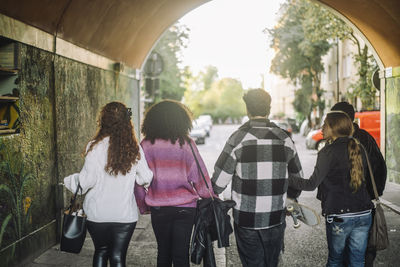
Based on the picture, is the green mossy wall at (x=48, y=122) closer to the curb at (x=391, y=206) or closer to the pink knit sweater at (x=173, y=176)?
the pink knit sweater at (x=173, y=176)

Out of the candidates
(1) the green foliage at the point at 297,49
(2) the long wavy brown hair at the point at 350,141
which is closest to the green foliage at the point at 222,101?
(1) the green foliage at the point at 297,49

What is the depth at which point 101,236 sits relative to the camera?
10.9ft

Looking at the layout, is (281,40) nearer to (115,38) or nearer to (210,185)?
(115,38)

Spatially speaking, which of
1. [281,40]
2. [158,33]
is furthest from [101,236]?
[281,40]

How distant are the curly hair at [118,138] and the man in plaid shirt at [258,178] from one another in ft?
2.15

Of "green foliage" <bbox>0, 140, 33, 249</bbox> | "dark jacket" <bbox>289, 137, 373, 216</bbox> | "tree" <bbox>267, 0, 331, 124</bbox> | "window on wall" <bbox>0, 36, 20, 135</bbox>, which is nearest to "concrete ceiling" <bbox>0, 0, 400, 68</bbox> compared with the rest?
"window on wall" <bbox>0, 36, 20, 135</bbox>

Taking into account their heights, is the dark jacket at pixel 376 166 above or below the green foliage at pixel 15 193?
above

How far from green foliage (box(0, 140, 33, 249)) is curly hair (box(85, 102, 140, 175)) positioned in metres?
1.69

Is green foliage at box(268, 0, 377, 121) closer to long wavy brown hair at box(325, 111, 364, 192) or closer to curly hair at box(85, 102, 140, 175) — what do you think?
long wavy brown hair at box(325, 111, 364, 192)

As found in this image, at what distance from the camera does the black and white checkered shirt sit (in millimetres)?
3053

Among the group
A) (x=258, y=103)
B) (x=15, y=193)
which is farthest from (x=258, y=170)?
(x=15, y=193)

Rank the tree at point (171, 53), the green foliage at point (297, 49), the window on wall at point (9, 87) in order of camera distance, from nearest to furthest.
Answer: the window on wall at point (9, 87)
the tree at point (171, 53)
the green foliage at point (297, 49)

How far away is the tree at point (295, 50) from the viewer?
93.8 feet

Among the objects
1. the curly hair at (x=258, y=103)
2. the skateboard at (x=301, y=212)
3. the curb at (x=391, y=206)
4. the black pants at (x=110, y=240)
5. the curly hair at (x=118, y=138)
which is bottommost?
the curb at (x=391, y=206)
